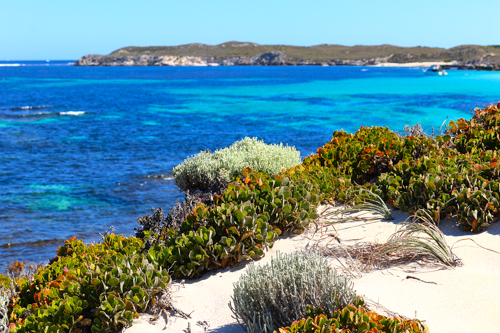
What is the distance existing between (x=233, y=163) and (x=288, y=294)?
17.9ft

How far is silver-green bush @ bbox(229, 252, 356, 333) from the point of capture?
3.36 metres

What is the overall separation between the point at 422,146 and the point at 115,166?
13.5 meters

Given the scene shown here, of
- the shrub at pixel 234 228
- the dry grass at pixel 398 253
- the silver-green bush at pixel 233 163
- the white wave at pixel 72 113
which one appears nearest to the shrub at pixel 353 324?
the dry grass at pixel 398 253

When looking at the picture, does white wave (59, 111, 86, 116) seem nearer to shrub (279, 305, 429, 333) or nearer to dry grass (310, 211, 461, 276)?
dry grass (310, 211, 461, 276)

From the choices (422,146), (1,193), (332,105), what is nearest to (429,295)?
(422,146)

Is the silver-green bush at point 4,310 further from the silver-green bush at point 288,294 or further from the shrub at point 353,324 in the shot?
the shrub at point 353,324

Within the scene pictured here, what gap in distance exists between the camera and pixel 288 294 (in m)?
3.48

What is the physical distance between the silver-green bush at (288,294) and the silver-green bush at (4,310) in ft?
7.37

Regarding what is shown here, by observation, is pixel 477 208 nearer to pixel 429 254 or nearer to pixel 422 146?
pixel 429 254

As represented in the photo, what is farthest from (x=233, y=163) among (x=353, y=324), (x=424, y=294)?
(x=353, y=324)

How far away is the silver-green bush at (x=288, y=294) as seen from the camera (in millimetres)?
3361

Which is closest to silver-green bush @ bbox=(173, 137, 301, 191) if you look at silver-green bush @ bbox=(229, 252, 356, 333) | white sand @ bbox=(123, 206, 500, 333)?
white sand @ bbox=(123, 206, 500, 333)

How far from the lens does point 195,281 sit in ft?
15.6

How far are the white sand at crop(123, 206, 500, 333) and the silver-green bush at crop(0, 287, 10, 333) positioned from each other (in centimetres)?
119
